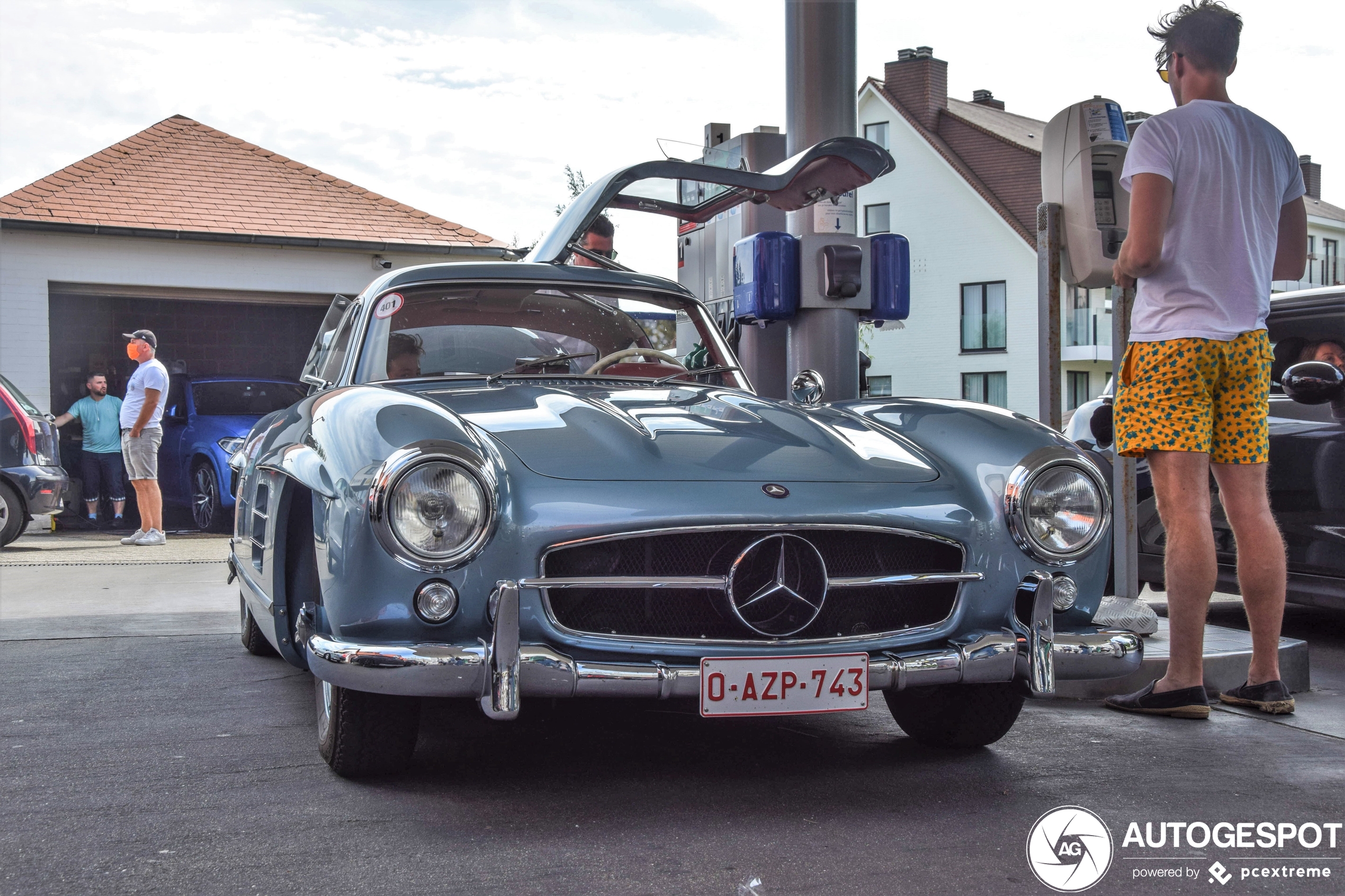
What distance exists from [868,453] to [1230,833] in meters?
1.20

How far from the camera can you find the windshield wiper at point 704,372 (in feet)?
13.8

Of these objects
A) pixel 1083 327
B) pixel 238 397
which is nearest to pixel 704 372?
pixel 238 397

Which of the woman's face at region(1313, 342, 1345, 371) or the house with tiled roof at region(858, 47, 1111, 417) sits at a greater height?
the house with tiled roof at region(858, 47, 1111, 417)

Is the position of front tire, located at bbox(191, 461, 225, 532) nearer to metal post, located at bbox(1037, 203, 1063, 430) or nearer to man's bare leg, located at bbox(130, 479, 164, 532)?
man's bare leg, located at bbox(130, 479, 164, 532)

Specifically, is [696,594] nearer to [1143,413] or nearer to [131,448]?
[1143,413]

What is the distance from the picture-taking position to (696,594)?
294 centimetres

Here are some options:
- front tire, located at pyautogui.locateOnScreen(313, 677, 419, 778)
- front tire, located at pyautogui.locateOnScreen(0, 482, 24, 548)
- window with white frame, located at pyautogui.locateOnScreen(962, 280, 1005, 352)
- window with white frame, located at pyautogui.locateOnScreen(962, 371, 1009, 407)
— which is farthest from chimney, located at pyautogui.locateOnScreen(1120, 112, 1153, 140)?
window with white frame, located at pyautogui.locateOnScreen(962, 371, 1009, 407)

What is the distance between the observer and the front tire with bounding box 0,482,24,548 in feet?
33.1

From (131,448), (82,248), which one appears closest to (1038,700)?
(131,448)

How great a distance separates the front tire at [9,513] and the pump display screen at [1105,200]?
27.9ft

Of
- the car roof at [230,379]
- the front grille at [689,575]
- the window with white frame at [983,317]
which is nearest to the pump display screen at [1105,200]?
the front grille at [689,575]

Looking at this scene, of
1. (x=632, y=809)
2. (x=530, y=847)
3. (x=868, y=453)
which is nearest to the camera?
(x=530, y=847)

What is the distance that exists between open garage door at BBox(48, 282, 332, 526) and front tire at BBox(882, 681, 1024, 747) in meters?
11.8

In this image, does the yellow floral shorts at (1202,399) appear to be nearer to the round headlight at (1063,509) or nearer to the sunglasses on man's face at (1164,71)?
the round headlight at (1063,509)
